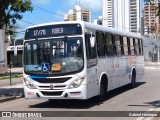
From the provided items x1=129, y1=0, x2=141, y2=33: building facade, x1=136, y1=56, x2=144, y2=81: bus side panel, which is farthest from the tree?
x1=129, y1=0, x2=141, y2=33: building facade

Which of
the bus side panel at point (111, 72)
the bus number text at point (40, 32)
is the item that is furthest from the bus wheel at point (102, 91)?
the bus number text at point (40, 32)

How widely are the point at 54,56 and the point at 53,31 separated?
3.17 ft

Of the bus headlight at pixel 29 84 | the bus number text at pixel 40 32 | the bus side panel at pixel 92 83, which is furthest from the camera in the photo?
the bus number text at pixel 40 32

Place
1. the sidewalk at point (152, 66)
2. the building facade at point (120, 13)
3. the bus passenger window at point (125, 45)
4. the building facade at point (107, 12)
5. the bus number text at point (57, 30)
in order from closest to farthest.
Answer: the bus number text at point (57, 30) → the bus passenger window at point (125, 45) → the sidewalk at point (152, 66) → the building facade at point (120, 13) → the building facade at point (107, 12)

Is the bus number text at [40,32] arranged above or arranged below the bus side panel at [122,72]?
above

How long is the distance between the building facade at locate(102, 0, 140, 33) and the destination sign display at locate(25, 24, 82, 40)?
42635mm

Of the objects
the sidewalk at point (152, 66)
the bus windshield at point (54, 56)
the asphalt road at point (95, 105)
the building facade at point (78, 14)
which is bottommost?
the sidewalk at point (152, 66)

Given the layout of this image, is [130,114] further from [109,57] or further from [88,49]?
[109,57]

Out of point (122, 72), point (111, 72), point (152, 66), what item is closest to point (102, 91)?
point (111, 72)

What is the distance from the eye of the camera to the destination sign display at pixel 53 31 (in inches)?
575

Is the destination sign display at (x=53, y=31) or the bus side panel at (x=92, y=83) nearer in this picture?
the bus side panel at (x=92, y=83)

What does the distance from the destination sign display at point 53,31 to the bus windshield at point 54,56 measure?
0.23 m

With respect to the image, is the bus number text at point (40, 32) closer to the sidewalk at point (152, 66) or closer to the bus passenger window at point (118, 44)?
the bus passenger window at point (118, 44)

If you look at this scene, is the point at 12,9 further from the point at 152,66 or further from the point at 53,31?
the point at 152,66
